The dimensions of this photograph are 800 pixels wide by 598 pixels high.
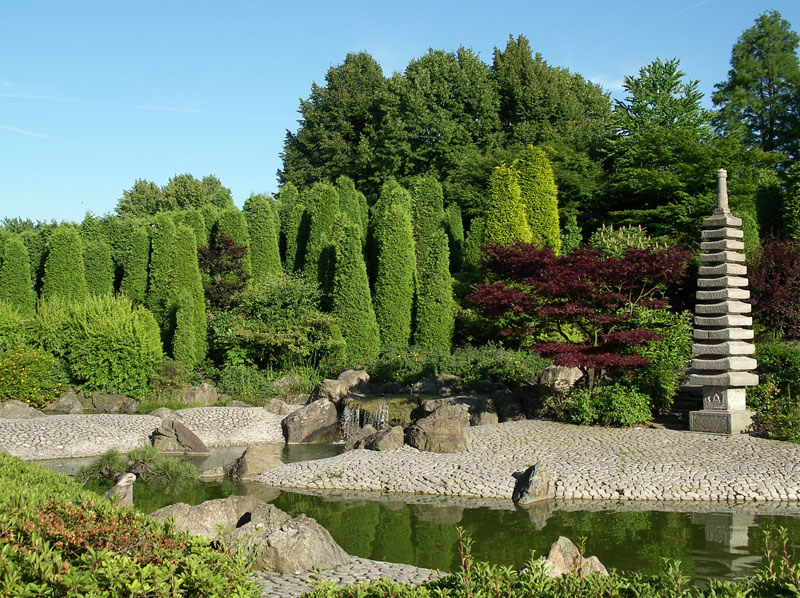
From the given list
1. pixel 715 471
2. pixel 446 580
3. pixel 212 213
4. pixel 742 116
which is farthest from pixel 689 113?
→ pixel 446 580

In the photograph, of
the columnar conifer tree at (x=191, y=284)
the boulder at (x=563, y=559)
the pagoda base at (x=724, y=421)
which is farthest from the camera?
the columnar conifer tree at (x=191, y=284)

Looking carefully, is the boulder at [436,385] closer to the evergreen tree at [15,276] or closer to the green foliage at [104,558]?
the green foliage at [104,558]

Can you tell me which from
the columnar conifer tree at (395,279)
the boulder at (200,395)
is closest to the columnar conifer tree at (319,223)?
the columnar conifer tree at (395,279)

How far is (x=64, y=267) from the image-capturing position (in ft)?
82.4

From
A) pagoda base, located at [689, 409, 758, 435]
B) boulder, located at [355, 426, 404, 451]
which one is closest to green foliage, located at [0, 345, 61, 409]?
boulder, located at [355, 426, 404, 451]

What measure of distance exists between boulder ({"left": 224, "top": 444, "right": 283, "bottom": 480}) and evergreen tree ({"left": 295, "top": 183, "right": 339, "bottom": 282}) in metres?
12.9

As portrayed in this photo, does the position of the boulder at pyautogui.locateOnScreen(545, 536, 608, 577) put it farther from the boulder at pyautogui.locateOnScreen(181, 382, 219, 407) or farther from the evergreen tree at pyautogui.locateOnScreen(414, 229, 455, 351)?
the evergreen tree at pyautogui.locateOnScreen(414, 229, 455, 351)

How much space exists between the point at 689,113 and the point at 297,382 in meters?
20.6

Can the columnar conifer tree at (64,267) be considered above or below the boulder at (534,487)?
above

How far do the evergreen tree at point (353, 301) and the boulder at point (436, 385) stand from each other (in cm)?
347

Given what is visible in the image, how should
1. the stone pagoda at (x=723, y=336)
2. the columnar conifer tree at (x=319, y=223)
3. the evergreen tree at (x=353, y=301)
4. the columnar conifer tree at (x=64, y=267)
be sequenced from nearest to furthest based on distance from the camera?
the stone pagoda at (x=723, y=336) → the evergreen tree at (x=353, y=301) → the columnar conifer tree at (x=64, y=267) → the columnar conifer tree at (x=319, y=223)

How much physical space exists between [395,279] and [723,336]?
11.1m

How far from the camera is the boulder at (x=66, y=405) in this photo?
17.5 meters

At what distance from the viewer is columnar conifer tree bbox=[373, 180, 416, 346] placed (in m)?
22.5
